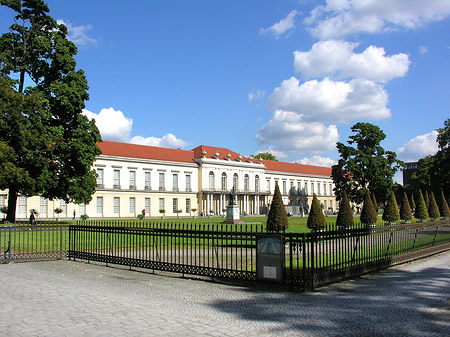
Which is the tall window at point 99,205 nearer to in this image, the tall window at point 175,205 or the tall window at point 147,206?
the tall window at point 147,206

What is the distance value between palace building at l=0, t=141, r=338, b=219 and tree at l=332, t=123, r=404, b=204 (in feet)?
70.5

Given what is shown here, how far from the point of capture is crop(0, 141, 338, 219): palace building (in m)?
60.5

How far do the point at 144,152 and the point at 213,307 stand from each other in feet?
209

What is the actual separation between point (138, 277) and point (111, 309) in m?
3.54

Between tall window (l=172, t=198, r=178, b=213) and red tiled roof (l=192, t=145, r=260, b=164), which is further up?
red tiled roof (l=192, t=145, r=260, b=164)

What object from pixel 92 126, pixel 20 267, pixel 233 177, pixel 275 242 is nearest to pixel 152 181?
pixel 233 177

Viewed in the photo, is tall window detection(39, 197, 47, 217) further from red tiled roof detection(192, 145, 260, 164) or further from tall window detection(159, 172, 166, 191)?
red tiled roof detection(192, 145, 260, 164)

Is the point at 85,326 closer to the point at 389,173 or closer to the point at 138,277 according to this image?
the point at 138,277

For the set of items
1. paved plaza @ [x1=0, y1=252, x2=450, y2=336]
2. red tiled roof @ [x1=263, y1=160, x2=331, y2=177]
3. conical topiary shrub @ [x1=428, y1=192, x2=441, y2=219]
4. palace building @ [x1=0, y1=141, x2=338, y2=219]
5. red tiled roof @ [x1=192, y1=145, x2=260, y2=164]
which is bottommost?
paved plaza @ [x1=0, y1=252, x2=450, y2=336]

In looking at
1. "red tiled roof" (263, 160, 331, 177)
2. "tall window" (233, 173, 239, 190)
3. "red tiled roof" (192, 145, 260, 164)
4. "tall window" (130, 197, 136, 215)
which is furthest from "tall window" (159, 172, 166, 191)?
"red tiled roof" (263, 160, 331, 177)

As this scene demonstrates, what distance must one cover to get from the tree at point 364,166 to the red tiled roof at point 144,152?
29.9 meters

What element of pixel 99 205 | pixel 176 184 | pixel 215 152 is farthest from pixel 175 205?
pixel 99 205

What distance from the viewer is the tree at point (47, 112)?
92.3 ft

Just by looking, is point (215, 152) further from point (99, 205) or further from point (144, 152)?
point (99, 205)
